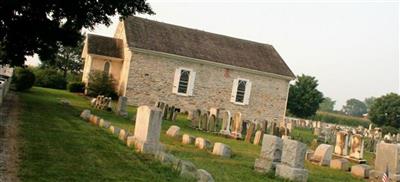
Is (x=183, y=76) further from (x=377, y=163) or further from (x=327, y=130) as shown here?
(x=377, y=163)

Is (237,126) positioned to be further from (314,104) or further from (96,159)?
(314,104)

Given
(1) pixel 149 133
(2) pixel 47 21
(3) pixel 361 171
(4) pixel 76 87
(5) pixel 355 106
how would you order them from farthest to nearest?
(5) pixel 355 106 → (4) pixel 76 87 → (2) pixel 47 21 → (3) pixel 361 171 → (1) pixel 149 133

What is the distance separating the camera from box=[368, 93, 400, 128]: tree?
5109 centimetres

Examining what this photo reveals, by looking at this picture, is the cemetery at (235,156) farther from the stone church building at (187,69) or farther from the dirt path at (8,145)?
the stone church building at (187,69)

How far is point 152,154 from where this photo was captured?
10297mm

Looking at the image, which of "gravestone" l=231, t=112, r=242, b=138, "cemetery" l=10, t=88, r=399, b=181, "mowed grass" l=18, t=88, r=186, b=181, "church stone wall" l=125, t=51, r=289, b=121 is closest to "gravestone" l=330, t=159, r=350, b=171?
"cemetery" l=10, t=88, r=399, b=181

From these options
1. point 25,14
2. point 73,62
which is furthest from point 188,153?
point 73,62

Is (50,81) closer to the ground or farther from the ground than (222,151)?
farther from the ground

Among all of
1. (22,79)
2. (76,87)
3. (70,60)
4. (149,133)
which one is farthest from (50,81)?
(149,133)

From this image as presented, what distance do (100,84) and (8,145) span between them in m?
20.0

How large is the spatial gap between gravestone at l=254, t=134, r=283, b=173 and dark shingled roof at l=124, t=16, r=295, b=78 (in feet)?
63.7

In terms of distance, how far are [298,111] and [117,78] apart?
24.2 metres

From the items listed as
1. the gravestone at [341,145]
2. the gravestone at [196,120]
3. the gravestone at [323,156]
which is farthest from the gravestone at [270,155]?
the gravestone at [196,120]

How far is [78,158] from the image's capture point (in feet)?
29.1
